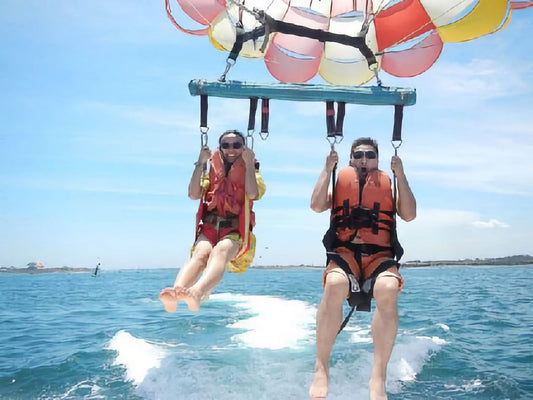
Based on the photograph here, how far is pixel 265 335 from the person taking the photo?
12305 mm

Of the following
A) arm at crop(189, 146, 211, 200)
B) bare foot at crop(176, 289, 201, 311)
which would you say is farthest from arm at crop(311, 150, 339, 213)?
bare foot at crop(176, 289, 201, 311)

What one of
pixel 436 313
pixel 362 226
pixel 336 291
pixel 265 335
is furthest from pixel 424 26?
pixel 436 313

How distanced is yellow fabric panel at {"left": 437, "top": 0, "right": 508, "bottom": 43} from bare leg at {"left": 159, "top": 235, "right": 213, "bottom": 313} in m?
3.25

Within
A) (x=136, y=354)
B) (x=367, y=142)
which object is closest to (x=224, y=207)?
(x=367, y=142)

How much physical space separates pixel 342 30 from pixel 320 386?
3611mm

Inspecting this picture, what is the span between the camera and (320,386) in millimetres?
3803

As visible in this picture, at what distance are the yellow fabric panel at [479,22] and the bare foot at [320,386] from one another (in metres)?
3.56

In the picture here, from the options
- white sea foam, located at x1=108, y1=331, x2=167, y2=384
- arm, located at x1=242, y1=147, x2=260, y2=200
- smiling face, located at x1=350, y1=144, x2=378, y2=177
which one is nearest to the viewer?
smiling face, located at x1=350, y1=144, x2=378, y2=177

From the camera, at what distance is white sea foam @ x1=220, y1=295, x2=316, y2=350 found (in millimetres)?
11500

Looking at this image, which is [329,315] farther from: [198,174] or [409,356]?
[409,356]

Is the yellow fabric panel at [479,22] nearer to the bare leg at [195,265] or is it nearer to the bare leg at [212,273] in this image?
the bare leg at [212,273]

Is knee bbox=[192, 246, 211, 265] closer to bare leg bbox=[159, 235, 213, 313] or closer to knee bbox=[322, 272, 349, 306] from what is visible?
bare leg bbox=[159, 235, 213, 313]

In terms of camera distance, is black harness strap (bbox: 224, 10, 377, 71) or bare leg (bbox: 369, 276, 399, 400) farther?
black harness strap (bbox: 224, 10, 377, 71)

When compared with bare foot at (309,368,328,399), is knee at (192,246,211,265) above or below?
above
